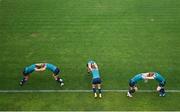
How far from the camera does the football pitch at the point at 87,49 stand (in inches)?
902

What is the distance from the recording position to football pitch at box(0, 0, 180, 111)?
902 inches

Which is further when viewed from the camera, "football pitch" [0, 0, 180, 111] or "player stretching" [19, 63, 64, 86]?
"player stretching" [19, 63, 64, 86]

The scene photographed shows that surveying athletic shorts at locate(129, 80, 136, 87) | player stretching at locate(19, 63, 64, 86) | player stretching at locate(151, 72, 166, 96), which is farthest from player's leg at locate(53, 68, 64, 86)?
player stretching at locate(151, 72, 166, 96)

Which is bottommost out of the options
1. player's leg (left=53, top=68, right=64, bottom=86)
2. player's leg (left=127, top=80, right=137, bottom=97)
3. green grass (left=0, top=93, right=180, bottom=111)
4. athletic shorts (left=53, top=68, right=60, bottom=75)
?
green grass (left=0, top=93, right=180, bottom=111)

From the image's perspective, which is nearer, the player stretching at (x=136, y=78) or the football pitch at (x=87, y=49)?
the player stretching at (x=136, y=78)

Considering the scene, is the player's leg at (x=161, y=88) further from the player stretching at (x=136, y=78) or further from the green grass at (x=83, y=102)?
the player stretching at (x=136, y=78)

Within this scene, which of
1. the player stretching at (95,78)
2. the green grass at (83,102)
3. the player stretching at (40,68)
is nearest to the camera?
the green grass at (83,102)

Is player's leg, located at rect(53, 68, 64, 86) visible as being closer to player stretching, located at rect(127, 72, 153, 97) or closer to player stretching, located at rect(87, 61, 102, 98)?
player stretching, located at rect(87, 61, 102, 98)

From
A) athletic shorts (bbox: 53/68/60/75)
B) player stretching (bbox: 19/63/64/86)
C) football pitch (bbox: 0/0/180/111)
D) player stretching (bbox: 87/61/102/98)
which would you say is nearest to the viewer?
player stretching (bbox: 87/61/102/98)

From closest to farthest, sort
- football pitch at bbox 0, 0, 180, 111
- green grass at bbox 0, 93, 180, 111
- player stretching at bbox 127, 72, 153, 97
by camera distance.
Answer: green grass at bbox 0, 93, 180, 111
player stretching at bbox 127, 72, 153, 97
football pitch at bbox 0, 0, 180, 111

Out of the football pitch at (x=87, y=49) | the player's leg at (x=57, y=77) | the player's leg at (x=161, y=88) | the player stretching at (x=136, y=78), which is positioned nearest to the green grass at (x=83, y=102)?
the football pitch at (x=87, y=49)

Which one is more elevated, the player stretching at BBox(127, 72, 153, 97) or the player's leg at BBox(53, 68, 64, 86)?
the player's leg at BBox(53, 68, 64, 86)

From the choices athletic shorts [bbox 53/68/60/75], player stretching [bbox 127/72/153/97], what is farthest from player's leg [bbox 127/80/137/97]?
athletic shorts [bbox 53/68/60/75]

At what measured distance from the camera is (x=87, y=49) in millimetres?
27281
